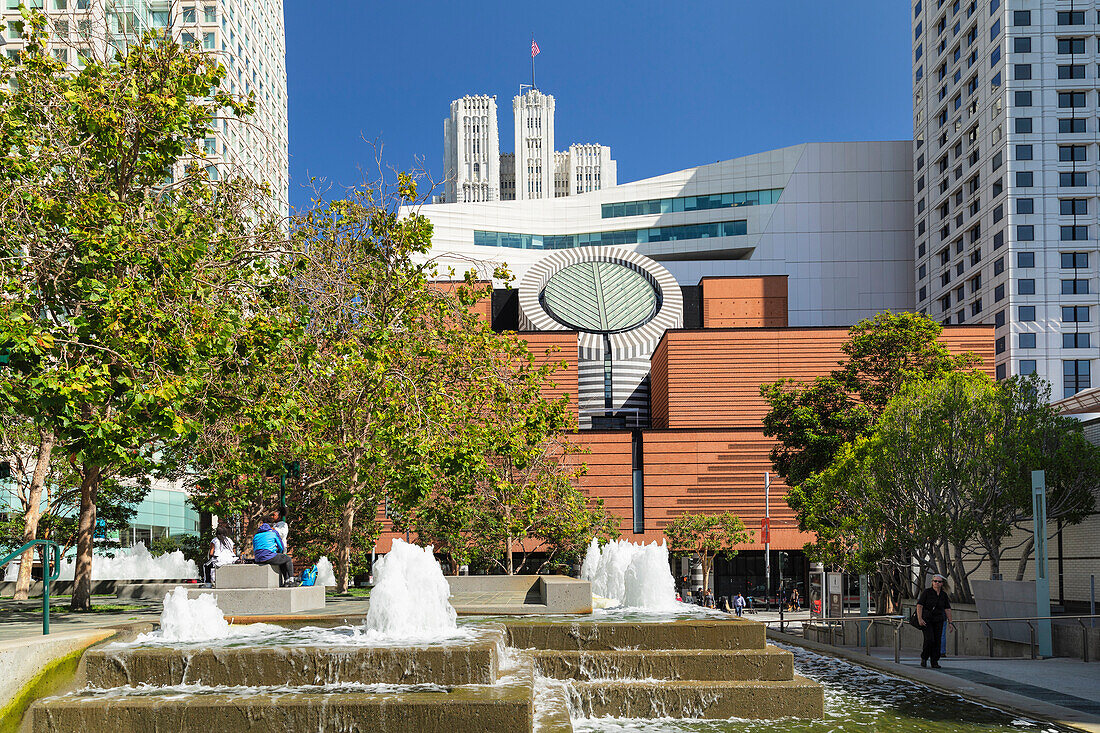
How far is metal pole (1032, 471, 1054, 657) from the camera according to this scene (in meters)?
17.4

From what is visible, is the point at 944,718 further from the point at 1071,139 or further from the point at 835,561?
the point at 1071,139

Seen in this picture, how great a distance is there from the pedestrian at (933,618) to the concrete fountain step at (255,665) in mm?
9363

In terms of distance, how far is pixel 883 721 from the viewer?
1116cm

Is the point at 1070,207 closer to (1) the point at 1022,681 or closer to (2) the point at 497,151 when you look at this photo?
(1) the point at 1022,681

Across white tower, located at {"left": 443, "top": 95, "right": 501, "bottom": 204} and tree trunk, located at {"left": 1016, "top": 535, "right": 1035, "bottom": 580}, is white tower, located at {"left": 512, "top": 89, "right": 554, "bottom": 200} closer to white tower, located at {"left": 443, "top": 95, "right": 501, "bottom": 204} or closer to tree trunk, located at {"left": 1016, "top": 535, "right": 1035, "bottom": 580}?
white tower, located at {"left": 443, "top": 95, "right": 501, "bottom": 204}

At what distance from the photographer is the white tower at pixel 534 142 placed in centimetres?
19112

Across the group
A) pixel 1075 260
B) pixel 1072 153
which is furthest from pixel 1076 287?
pixel 1072 153

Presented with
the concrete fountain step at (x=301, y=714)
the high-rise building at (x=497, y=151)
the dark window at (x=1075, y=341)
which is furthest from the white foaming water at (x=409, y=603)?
the high-rise building at (x=497, y=151)

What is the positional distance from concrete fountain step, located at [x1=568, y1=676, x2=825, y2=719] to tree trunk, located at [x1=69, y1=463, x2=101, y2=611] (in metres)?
11.0

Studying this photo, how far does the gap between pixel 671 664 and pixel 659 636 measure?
1.79ft

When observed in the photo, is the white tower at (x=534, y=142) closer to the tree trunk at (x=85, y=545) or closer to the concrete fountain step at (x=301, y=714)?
the tree trunk at (x=85, y=545)

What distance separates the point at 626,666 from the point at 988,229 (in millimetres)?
73074

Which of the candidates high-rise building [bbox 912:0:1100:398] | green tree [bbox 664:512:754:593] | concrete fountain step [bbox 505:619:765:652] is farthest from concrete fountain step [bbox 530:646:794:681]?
high-rise building [bbox 912:0:1100:398]

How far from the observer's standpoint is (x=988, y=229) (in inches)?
2975
